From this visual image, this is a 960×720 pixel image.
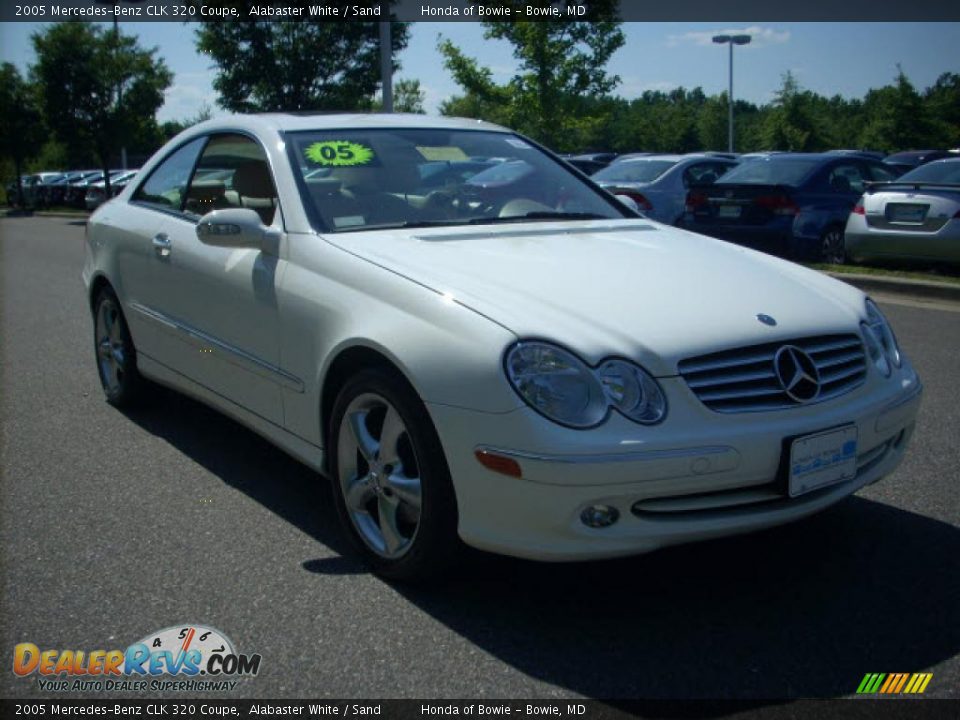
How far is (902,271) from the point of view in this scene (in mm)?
10938

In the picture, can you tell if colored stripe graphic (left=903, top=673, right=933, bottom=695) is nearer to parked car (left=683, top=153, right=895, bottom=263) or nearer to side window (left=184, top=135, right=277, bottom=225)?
side window (left=184, top=135, right=277, bottom=225)

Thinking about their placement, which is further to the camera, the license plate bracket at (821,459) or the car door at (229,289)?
the car door at (229,289)

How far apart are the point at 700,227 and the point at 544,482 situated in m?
10.2

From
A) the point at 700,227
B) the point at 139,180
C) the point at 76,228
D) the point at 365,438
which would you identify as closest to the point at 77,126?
the point at 76,228

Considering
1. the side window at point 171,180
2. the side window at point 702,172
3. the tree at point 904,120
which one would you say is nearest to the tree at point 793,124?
the tree at point 904,120

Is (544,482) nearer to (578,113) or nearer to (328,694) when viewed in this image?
(328,694)

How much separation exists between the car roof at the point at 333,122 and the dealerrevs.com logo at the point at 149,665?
228 cm

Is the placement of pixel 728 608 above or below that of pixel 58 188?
above

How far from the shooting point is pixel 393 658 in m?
2.93

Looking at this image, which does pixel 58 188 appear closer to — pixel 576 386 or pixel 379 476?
pixel 379 476

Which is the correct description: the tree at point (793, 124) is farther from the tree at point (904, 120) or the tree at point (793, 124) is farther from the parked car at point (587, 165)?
the parked car at point (587, 165)

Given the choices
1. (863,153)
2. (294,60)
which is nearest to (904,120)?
(863,153)

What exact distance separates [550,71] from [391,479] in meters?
22.9

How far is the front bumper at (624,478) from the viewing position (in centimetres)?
285
